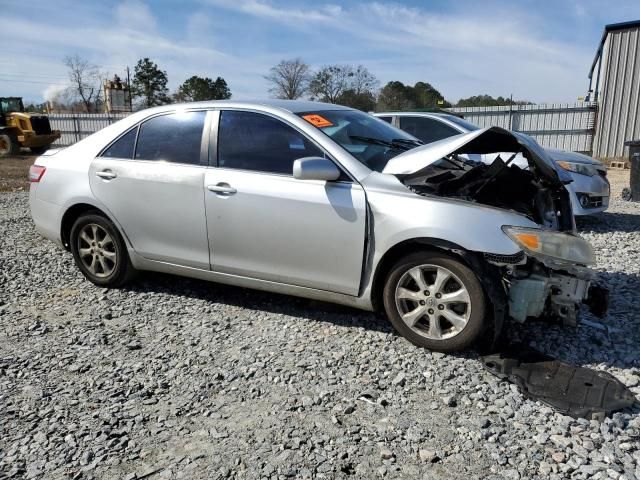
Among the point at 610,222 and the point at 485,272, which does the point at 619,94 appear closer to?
the point at 610,222

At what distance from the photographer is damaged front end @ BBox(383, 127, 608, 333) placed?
10.6 feet

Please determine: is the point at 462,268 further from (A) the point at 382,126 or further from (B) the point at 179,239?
(B) the point at 179,239

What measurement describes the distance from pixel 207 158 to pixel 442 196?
1852 millimetres

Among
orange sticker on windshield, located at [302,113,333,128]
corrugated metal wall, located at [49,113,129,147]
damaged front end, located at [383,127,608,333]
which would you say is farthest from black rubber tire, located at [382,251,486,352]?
corrugated metal wall, located at [49,113,129,147]

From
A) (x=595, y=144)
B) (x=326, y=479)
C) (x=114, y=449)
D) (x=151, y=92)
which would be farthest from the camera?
(x=151, y=92)

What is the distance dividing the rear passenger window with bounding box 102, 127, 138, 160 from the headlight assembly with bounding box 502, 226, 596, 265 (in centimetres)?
313

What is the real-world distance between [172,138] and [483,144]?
2488mm

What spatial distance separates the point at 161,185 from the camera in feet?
13.8

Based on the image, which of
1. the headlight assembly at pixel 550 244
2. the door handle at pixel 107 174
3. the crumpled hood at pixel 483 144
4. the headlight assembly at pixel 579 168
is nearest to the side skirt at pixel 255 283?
the door handle at pixel 107 174

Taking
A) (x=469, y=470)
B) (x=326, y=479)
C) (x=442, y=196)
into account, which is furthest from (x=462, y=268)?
(x=326, y=479)

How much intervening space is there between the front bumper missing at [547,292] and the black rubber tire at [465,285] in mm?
232

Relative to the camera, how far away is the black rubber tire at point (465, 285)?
3221 mm

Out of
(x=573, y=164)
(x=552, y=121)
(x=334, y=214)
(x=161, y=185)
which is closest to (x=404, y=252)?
(x=334, y=214)

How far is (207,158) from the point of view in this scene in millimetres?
4074
